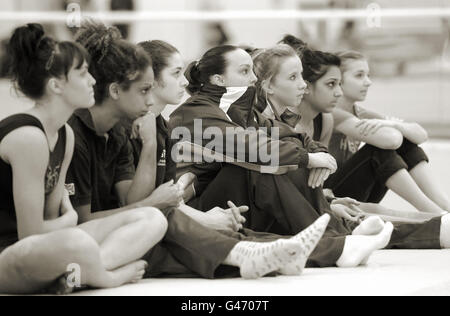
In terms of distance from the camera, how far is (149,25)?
17.6 feet

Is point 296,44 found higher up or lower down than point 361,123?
higher up

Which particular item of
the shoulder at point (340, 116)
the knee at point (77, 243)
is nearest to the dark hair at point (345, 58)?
the shoulder at point (340, 116)

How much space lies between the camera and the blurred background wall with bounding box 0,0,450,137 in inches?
207

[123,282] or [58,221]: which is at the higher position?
[58,221]

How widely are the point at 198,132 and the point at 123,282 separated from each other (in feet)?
2.02

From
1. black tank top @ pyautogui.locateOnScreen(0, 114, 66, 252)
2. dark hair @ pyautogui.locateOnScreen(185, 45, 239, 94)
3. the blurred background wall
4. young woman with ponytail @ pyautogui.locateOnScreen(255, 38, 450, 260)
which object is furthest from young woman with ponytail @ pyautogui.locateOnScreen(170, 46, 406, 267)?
the blurred background wall

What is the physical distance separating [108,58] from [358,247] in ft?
2.59

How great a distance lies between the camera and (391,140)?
2.93 m

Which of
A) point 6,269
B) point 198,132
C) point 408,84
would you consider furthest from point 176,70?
point 408,84

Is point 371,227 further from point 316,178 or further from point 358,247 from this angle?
point 316,178

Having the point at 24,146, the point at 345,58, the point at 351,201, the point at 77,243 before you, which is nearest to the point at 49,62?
the point at 24,146

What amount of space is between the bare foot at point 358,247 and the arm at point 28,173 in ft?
2.70

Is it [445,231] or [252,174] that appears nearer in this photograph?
[252,174]
